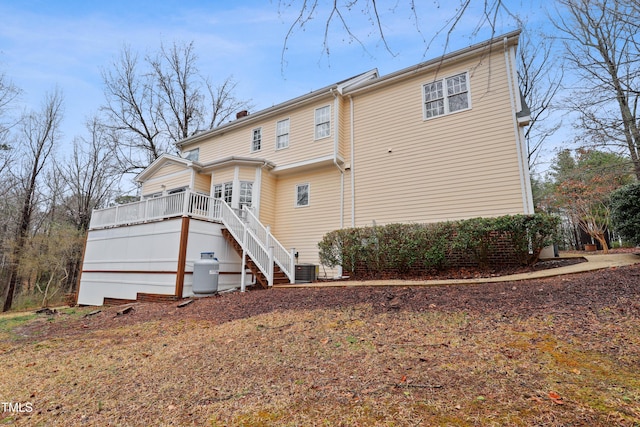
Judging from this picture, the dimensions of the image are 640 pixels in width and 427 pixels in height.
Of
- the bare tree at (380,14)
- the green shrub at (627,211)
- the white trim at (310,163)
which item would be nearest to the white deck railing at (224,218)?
the white trim at (310,163)

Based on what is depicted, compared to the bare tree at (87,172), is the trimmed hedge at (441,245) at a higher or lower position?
lower

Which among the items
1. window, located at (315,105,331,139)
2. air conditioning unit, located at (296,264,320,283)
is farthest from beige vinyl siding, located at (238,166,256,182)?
air conditioning unit, located at (296,264,320,283)

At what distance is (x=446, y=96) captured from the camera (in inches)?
399

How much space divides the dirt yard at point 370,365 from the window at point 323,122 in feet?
25.8

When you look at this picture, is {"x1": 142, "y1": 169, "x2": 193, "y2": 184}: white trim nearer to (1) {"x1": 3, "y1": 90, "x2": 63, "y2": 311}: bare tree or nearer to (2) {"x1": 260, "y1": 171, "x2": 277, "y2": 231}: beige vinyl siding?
(2) {"x1": 260, "y1": 171, "x2": 277, "y2": 231}: beige vinyl siding

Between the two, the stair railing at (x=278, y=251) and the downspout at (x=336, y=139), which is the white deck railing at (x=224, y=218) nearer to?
the stair railing at (x=278, y=251)

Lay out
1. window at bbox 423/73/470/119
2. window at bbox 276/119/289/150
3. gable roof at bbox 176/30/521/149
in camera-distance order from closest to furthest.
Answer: gable roof at bbox 176/30/521/149 → window at bbox 423/73/470/119 → window at bbox 276/119/289/150

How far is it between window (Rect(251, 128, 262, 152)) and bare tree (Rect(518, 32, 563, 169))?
46.6ft

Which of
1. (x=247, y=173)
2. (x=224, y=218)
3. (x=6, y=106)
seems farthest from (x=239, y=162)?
(x=6, y=106)

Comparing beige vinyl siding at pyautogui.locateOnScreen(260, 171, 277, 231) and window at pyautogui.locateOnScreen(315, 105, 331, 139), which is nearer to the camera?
window at pyautogui.locateOnScreen(315, 105, 331, 139)

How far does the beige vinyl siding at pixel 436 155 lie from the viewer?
8.95 m

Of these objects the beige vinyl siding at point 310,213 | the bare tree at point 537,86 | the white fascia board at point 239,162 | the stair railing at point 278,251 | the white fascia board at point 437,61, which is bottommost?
the stair railing at point 278,251

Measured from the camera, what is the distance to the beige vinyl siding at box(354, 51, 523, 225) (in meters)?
8.95

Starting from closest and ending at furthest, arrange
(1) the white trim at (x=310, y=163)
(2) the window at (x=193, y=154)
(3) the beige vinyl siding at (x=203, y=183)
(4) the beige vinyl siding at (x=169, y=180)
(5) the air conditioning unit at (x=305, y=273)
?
(5) the air conditioning unit at (x=305, y=273) < (1) the white trim at (x=310, y=163) < (3) the beige vinyl siding at (x=203, y=183) < (4) the beige vinyl siding at (x=169, y=180) < (2) the window at (x=193, y=154)
